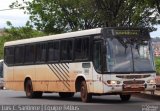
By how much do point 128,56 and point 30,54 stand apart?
7700 mm

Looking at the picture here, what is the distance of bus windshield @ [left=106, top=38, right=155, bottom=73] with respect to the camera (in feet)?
72.3

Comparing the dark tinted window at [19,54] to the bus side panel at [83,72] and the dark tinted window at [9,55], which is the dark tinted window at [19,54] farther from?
the bus side panel at [83,72]

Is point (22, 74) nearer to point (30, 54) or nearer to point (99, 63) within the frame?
point (30, 54)

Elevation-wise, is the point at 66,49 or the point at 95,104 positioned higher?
the point at 66,49

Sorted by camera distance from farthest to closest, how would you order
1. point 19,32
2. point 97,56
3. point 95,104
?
point 19,32 < point 97,56 < point 95,104

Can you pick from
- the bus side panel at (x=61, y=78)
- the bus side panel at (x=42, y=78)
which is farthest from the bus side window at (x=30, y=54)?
the bus side panel at (x=61, y=78)

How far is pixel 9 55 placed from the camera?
31.1 m

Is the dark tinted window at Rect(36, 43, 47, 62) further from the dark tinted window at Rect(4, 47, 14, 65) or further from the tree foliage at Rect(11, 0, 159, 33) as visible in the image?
the tree foliage at Rect(11, 0, 159, 33)

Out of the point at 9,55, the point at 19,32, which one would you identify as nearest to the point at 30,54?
the point at 9,55

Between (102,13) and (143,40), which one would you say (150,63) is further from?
(102,13)

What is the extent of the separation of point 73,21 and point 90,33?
22.7 meters

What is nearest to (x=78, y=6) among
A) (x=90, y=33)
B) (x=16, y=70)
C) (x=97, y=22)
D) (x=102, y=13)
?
(x=97, y=22)

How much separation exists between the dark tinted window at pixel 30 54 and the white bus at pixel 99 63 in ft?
3.94

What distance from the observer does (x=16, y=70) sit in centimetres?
3008
